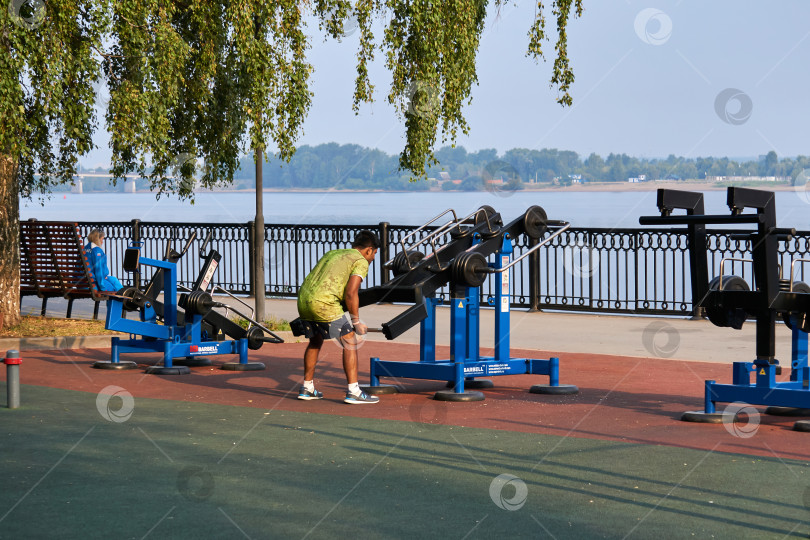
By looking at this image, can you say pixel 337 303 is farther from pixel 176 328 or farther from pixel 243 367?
pixel 176 328

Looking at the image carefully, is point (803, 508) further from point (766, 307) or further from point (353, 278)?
point (353, 278)

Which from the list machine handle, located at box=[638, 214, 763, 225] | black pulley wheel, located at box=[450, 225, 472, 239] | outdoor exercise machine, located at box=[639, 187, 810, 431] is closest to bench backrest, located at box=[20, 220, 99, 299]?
black pulley wheel, located at box=[450, 225, 472, 239]

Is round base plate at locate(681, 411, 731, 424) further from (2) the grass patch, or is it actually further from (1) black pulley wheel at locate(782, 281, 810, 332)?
(2) the grass patch

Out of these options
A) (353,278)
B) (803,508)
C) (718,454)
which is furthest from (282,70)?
(803,508)

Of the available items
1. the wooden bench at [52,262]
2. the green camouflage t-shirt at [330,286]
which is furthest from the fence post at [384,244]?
the green camouflage t-shirt at [330,286]

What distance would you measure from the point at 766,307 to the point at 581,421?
1716 millimetres

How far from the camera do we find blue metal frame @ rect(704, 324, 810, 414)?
8.74m

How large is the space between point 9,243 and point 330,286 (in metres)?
7.04

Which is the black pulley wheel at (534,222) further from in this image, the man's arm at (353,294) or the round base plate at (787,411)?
the round base plate at (787,411)

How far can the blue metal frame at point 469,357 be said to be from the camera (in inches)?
416

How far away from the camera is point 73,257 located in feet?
55.6

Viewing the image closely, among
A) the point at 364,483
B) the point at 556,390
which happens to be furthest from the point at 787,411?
the point at 364,483

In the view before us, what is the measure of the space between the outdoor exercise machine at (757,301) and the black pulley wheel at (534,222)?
5.50 feet

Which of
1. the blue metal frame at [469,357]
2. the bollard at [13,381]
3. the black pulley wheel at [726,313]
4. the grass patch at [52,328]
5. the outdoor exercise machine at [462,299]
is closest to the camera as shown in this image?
the black pulley wheel at [726,313]
